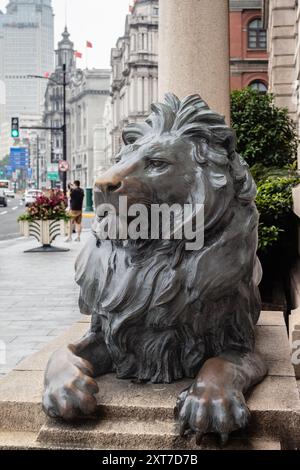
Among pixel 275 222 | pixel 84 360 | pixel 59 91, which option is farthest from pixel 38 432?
pixel 59 91

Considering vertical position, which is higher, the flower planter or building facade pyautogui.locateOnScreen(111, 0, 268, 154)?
building facade pyautogui.locateOnScreen(111, 0, 268, 154)

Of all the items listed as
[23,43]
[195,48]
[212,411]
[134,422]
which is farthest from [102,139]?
[212,411]

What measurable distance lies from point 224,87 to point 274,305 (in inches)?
101

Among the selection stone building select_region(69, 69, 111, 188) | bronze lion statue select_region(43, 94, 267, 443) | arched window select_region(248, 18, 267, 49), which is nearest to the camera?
→ bronze lion statue select_region(43, 94, 267, 443)

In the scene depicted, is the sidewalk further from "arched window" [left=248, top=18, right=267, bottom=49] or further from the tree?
"arched window" [left=248, top=18, right=267, bottom=49]

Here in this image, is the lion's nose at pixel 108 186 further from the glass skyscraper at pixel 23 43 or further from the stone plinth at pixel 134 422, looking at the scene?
the glass skyscraper at pixel 23 43

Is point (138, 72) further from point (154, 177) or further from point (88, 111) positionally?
point (154, 177)

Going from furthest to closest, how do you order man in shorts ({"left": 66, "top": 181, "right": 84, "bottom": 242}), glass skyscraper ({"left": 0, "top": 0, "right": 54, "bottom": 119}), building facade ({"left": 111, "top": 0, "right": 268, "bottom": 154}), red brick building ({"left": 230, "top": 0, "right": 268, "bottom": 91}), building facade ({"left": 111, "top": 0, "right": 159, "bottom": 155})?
1. glass skyscraper ({"left": 0, "top": 0, "right": 54, "bottom": 119})
2. building facade ({"left": 111, "top": 0, "right": 159, "bottom": 155})
3. building facade ({"left": 111, "top": 0, "right": 268, "bottom": 154})
4. red brick building ({"left": 230, "top": 0, "right": 268, "bottom": 91})
5. man in shorts ({"left": 66, "top": 181, "right": 84, "bottom": 242})

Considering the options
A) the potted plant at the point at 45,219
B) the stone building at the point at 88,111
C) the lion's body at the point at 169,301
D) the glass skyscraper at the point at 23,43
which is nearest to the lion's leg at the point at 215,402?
the lion's body at the point at 169,301

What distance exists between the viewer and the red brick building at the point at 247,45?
40719 mm

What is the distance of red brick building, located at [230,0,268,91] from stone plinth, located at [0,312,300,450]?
40061mm

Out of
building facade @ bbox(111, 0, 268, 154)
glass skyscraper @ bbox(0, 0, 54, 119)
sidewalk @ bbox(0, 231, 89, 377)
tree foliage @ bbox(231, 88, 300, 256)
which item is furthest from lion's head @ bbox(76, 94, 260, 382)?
glass skyscraper @ bbox(0, 0, 54, 119)

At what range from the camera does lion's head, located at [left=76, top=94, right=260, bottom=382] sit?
8.62ft

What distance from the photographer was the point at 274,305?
284 inches
